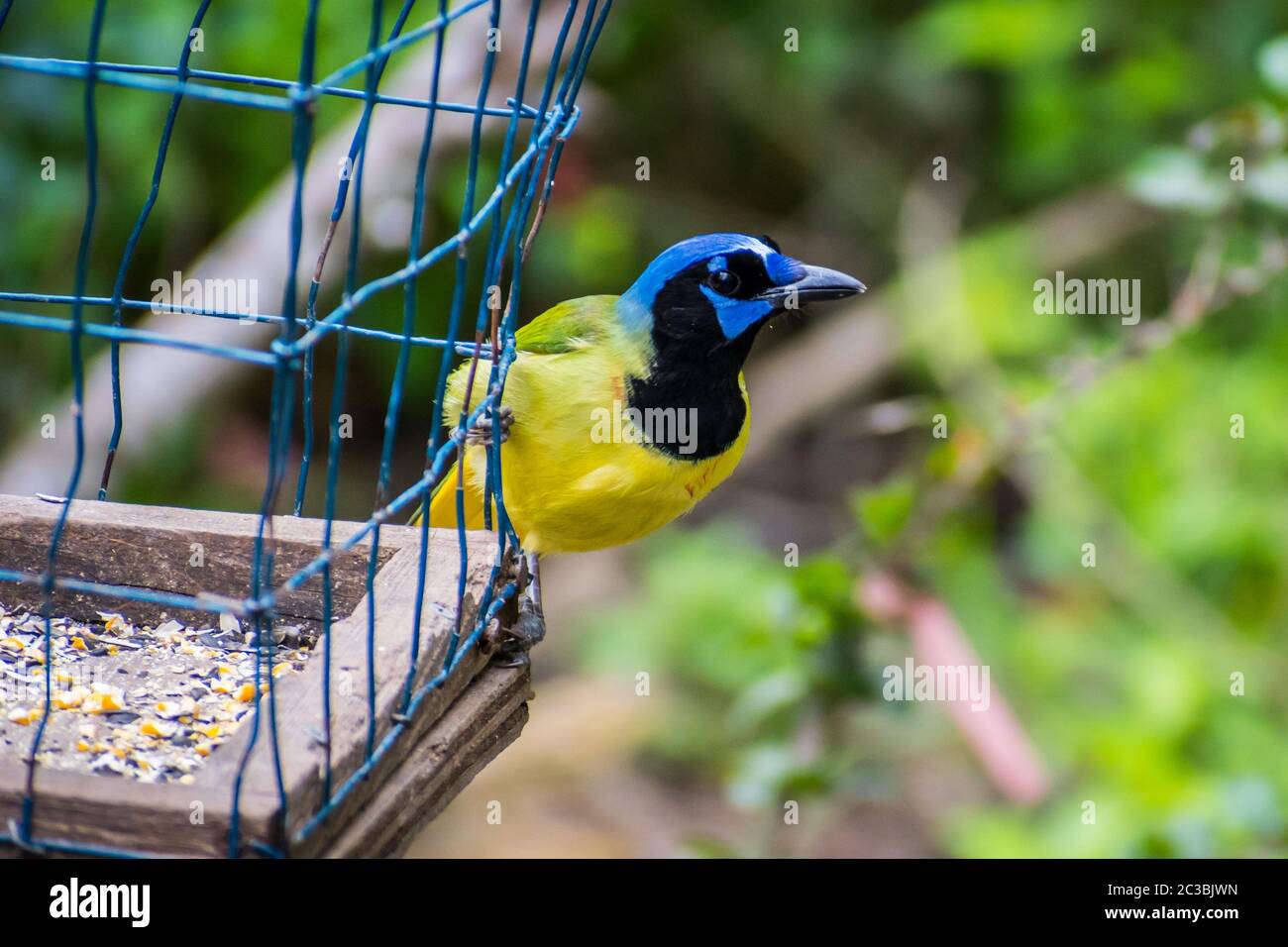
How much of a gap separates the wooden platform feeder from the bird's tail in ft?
2.39

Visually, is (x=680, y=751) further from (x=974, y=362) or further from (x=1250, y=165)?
(x=1250, y=165)

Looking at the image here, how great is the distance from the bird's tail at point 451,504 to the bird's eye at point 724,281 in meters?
0.76

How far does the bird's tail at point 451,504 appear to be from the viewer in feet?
12.2

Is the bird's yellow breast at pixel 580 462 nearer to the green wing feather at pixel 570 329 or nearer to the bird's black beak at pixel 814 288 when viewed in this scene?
the green wing feather at pixel 570 329

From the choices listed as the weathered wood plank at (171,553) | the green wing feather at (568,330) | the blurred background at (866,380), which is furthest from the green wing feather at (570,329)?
the blurred background at (866,380)

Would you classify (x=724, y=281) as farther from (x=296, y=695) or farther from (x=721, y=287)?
(x=296, y=695)

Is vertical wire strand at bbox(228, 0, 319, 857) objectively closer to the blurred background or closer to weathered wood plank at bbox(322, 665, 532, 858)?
weathered wood plank at bbox(322, 665, 532, 858)

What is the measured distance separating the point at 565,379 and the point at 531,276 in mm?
4063

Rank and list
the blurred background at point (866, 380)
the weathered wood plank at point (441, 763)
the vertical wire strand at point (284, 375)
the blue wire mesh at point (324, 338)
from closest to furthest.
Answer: the vertical wire strand at point (284, 375) → the blue wire mesh at point (324, 338) → the weathered wood plank at point (441, 763) → the blurred background at point (866, 380)

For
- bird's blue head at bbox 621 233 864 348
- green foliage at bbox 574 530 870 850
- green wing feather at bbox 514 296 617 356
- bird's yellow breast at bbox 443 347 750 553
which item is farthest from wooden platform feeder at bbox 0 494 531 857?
green foliage at bbox 574 530 870 850

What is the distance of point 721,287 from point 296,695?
1.76 meters

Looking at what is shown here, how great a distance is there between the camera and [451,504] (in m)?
3.93

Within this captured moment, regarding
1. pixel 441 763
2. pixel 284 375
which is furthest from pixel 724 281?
pixel 284 375

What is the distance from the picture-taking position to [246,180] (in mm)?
6664
